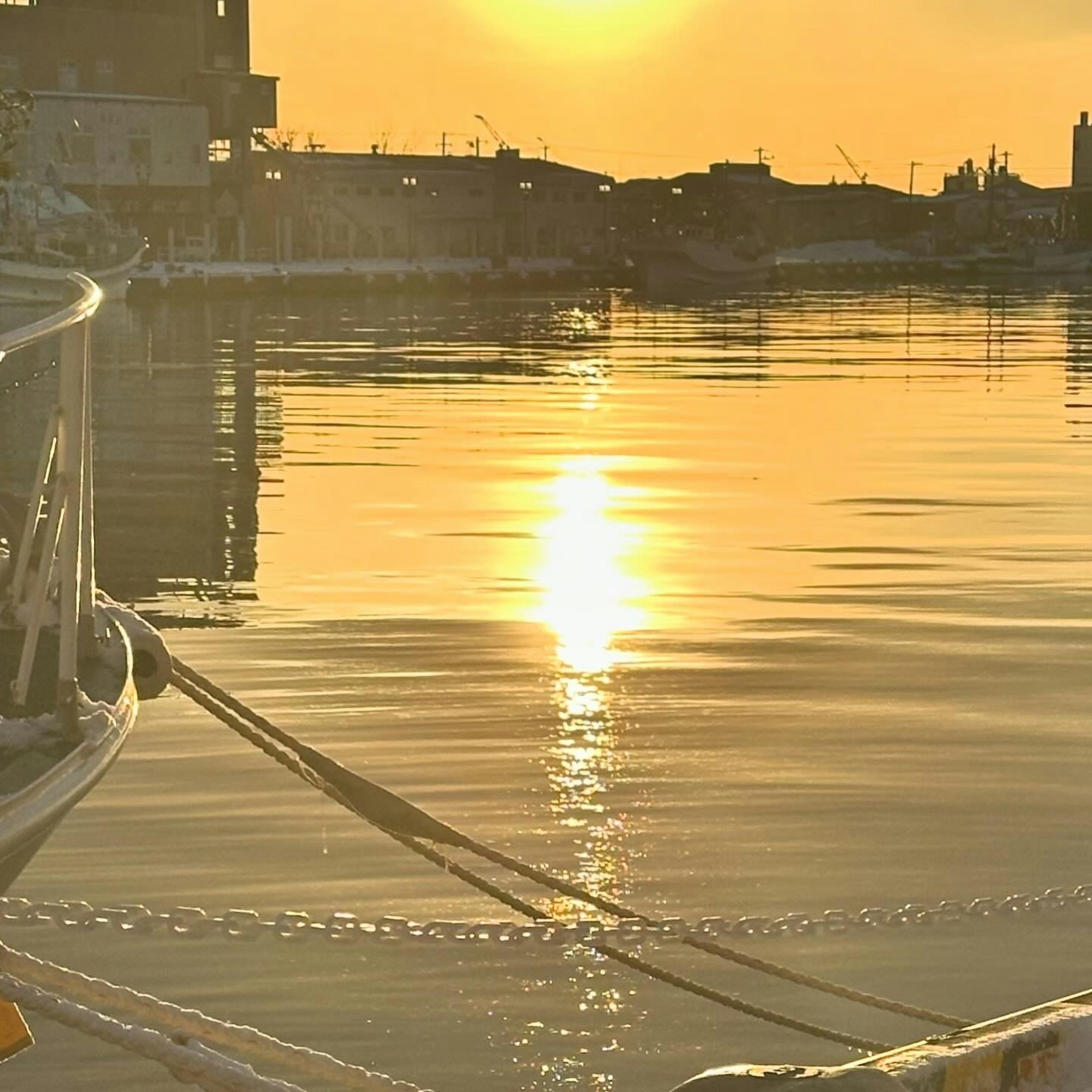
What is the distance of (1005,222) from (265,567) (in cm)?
17550

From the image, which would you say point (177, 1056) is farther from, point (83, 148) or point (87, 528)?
point (83, 148)

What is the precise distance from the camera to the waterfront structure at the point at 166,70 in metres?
104

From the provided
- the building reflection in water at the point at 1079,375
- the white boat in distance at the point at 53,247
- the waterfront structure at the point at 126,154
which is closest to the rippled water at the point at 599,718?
the building reflection in water at the point at 1079,375

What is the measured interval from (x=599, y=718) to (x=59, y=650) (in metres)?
6.11

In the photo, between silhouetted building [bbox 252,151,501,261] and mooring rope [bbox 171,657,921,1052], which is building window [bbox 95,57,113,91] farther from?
mooring rope [bbox 171,657,921,1052]

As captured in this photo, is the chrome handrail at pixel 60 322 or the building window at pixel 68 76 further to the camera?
the building window at pixel 68 76

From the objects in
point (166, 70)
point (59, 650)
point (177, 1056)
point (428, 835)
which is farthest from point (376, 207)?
point (177, 1056)

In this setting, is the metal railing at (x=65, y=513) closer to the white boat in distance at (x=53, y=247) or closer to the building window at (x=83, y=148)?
the white boat in distance at (x=53, y=247)

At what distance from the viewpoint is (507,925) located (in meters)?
5.52

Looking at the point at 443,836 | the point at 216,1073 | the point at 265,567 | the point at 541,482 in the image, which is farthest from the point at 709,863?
the point at 541,482

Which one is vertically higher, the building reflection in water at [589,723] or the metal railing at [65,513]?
the metal railing at [65,513]

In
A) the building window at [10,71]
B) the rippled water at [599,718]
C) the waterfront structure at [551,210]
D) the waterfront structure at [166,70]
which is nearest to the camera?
the rippled water at [599,718]

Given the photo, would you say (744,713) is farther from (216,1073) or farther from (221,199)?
(221,199)

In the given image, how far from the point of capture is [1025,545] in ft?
58.9
